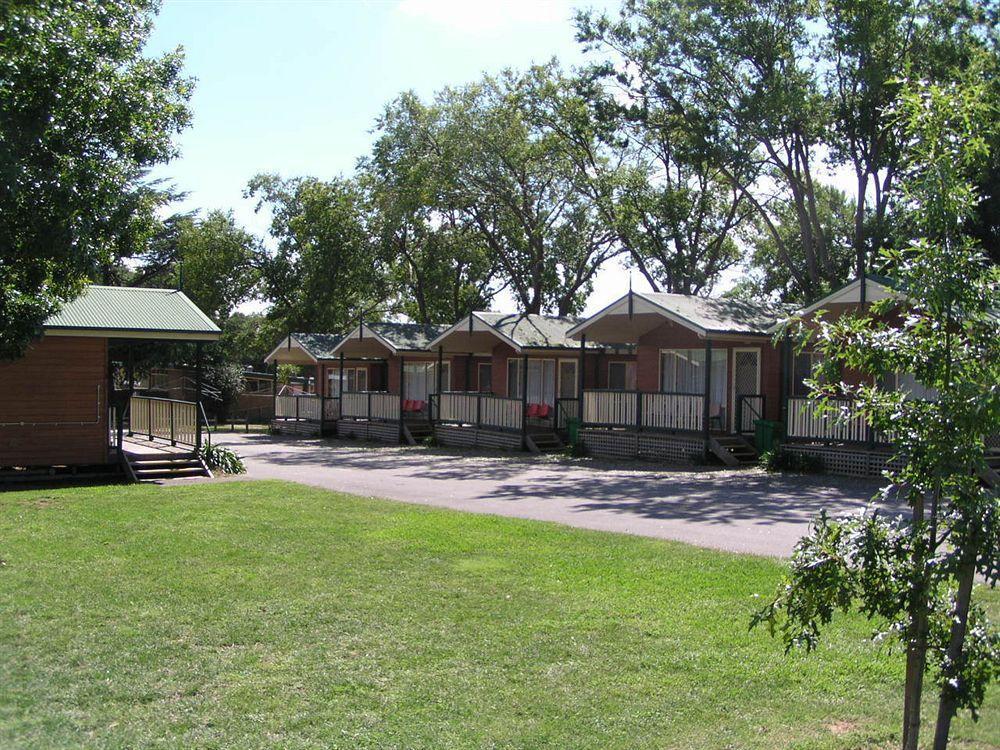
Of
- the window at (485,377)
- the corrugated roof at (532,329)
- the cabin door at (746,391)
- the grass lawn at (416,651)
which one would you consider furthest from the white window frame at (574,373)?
the grass lawn at (416,651)

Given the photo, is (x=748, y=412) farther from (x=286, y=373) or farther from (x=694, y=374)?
(x=286, y=373)

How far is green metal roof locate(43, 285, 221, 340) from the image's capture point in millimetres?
18812

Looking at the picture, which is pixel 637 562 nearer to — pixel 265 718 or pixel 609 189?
pixel 265 718

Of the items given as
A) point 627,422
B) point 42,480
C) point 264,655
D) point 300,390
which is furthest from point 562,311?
point 264,655

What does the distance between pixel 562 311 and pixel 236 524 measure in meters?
33.4

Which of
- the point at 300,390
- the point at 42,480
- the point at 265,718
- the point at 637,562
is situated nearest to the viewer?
the point at 265,718

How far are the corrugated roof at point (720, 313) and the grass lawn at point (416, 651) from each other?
13.4 metres

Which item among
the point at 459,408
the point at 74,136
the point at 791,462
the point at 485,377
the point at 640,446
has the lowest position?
the point at 791,462

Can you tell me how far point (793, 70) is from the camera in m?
27.2

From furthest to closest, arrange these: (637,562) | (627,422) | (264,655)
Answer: (627,422), (637,562), (264,655)

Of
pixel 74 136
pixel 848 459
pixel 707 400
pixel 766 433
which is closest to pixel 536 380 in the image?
pixel 707 400

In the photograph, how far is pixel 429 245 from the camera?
148 feet

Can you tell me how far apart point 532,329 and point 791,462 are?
1113 cm

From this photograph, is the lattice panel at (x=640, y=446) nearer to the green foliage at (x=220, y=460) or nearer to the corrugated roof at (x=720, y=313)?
the corrugated roof at (x=720, y=313)
